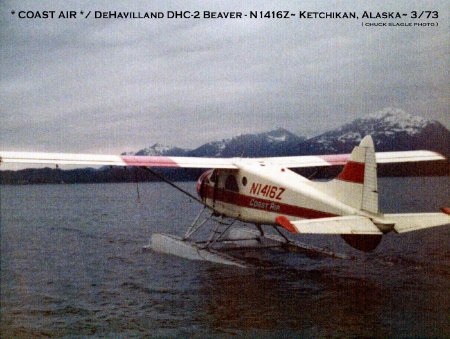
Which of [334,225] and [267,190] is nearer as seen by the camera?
[334,225]

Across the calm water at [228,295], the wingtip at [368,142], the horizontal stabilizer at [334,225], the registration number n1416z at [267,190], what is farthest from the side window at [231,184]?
the wingtip at [368,142]

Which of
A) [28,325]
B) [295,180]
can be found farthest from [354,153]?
[28,325]

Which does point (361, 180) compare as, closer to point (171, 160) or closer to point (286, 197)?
point (286, 197)

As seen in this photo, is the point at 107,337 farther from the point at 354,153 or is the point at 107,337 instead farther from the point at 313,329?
the point at 354,153

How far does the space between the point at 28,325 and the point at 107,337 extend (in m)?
1.58

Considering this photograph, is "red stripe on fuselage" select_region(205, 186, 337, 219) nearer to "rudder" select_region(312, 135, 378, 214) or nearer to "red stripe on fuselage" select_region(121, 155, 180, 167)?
"rudder" select_region(312, 135, 378, 214)

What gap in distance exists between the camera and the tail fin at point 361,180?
945 cm

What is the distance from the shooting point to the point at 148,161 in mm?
12586

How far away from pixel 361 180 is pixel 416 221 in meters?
1.23

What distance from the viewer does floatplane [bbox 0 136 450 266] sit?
9.13 metres

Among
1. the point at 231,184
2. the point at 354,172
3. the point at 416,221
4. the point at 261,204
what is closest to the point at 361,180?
the point at 354,172

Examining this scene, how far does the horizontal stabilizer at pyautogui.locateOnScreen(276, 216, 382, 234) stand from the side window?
3.78 meters

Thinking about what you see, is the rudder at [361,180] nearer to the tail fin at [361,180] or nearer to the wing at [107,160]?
the tail fin at [361,180]

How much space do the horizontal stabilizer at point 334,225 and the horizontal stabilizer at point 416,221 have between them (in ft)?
1.13
